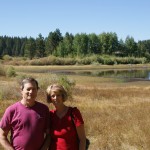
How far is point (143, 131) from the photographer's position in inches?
342

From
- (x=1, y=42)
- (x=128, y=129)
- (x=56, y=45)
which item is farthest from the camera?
(x=1, y=42)

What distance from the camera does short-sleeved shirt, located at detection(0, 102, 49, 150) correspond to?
3904 millimetres

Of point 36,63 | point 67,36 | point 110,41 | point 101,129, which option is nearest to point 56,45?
point 67,36

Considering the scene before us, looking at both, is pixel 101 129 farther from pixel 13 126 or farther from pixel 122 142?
pixel 13 126

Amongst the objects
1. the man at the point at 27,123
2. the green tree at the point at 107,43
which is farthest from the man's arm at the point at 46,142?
the green tree at the point at 107,43

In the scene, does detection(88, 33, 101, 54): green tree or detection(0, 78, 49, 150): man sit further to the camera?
detection(88, 33, 101, 54): green tree

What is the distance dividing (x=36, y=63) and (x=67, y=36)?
3558 cm

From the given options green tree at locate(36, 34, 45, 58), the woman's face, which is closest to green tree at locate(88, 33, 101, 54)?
green tree at locate(36, 34, 45, 58)

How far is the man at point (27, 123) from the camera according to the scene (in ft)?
12.8

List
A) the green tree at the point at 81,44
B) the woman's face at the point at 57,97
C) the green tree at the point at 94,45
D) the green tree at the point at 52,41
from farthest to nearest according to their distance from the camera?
the green tree at the point at 52,41, the green tree at the point at 94,45, the green tree at the point at 81,44, the woman's face at the point at 57,97

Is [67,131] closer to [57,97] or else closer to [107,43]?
[57,97]

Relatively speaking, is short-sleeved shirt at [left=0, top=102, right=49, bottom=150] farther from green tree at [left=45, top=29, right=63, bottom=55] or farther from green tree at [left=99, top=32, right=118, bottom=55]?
green tree at [left=45, top=29, right=63, bottom=55]

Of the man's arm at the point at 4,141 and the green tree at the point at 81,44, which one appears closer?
the man's arm at the point at 4,141

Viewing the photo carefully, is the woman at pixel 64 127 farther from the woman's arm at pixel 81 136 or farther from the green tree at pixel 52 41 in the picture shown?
the green tree at pixel 52 41
